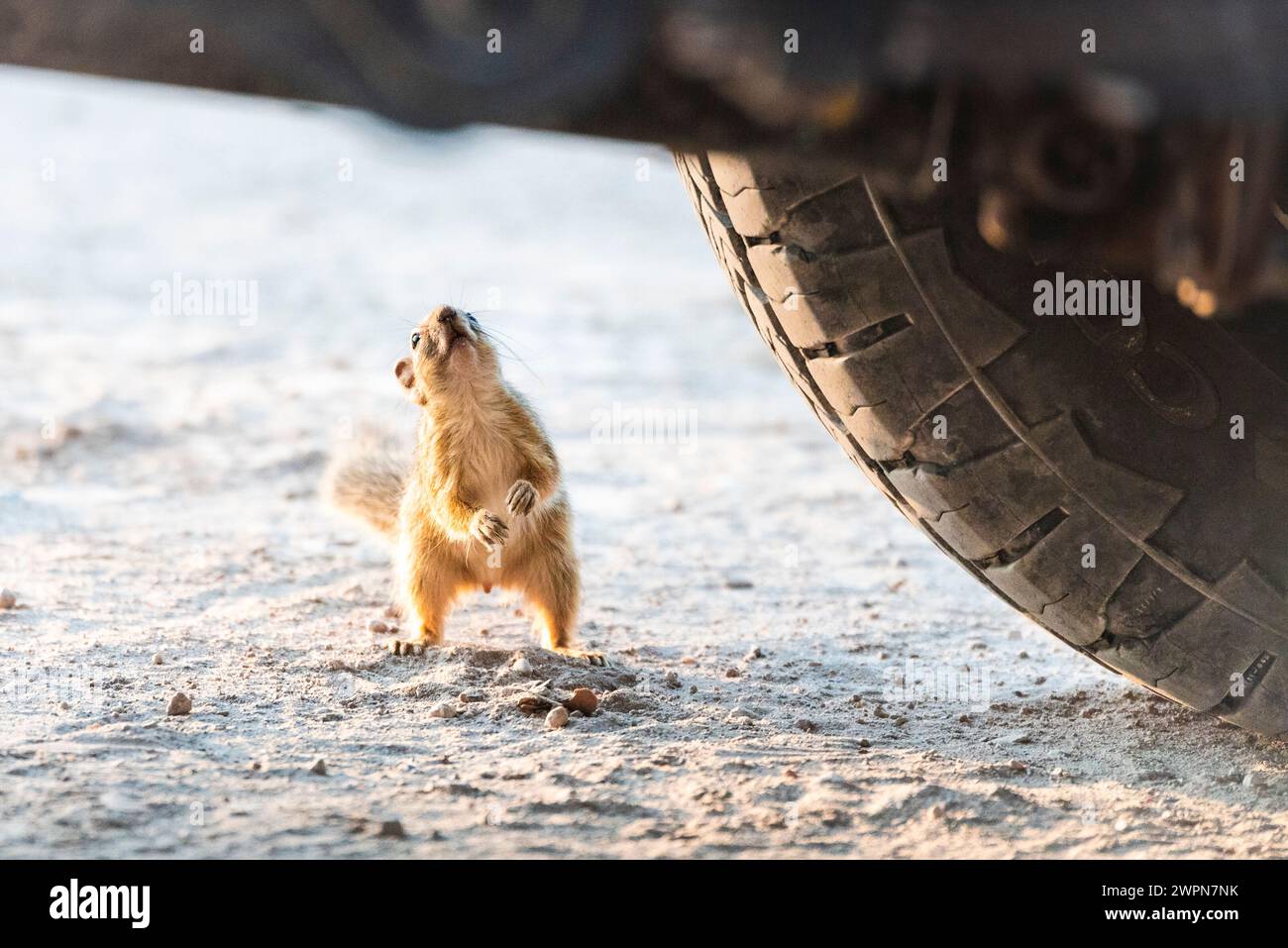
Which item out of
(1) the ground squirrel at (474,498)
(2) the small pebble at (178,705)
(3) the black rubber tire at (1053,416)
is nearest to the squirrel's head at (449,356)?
(1) the ground squirrel at (474,498)

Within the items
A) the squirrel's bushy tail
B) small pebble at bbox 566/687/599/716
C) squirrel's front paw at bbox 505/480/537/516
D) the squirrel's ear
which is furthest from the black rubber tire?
the squirrel's bushy tail

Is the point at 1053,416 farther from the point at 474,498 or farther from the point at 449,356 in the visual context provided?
the point at 449,356

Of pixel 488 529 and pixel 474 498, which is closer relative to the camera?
pixel 488 529

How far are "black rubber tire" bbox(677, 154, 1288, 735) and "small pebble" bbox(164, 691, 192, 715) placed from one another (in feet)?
5.58

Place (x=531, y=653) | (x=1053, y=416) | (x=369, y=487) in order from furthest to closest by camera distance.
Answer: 1. (x=369, y=487)
2. (x=531, y=653)
3. (x=1053, y=416)

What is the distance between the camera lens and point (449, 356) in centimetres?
511

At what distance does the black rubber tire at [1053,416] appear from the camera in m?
3.04

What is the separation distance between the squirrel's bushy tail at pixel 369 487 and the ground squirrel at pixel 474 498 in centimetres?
28

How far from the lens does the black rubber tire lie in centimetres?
304

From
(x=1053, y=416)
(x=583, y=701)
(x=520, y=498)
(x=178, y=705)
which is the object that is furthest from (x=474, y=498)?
(x=1053, y=416)

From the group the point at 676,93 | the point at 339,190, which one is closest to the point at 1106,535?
the point at 676,93

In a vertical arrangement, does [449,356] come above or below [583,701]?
above

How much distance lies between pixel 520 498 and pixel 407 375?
2.64ft

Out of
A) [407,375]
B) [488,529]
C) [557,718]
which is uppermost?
[407,375]
